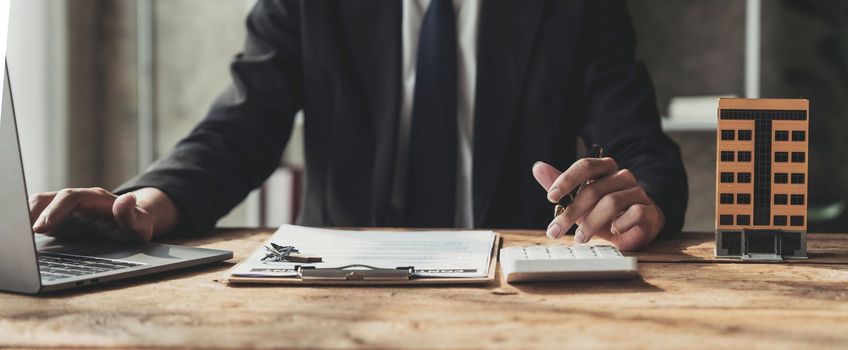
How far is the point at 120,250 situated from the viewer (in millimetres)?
991

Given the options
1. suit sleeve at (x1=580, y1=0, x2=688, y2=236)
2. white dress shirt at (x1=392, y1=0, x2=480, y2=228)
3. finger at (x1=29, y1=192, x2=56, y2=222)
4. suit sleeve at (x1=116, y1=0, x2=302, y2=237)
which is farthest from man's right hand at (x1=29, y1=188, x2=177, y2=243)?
suit sleeve at (x1=580, y1=0, x2=688, y2=236)

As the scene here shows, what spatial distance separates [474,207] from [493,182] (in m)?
0.07

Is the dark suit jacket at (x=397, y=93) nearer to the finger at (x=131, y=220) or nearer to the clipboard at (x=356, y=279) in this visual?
the finger at (x=131, y=220)

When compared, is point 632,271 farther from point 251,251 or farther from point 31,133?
point 31,133

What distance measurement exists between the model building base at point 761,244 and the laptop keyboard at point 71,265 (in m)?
0.70

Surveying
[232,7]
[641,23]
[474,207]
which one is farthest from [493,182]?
[232,7]

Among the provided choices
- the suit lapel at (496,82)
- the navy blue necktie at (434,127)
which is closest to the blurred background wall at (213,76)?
the suit lapel at (496,82)

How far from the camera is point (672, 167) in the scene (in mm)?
1327

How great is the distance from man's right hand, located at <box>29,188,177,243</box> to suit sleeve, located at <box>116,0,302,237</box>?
0.43 ft

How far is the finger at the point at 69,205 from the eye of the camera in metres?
1.03

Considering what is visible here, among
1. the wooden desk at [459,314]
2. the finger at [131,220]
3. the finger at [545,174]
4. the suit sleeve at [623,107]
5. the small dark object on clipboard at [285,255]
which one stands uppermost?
the suit sleeve at [623,107]

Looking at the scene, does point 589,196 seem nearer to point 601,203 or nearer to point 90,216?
point 601,203

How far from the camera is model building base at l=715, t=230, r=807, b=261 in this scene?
3.10 feet

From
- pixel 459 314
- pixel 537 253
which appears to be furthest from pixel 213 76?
pixel 459 314
